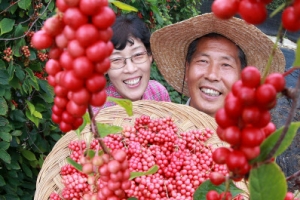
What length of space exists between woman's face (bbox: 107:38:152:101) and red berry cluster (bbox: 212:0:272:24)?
1.47m

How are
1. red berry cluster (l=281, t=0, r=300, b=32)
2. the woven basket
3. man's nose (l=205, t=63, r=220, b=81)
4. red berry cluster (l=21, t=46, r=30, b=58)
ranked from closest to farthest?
red berry cluster (l=281, t=0, r=300, b=32) < the woven basket < red berry cluster (l=21, t=46, r=30, b=58) < man's nose (l=205, t=63, r=220, b=81)

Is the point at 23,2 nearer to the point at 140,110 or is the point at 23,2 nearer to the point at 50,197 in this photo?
the point at 140,110

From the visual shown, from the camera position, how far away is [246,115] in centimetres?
35

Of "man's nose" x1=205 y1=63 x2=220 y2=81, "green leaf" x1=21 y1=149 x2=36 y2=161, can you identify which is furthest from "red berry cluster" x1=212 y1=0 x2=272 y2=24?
"green leaf" x1=21 y1=149 x2=36 y2=161

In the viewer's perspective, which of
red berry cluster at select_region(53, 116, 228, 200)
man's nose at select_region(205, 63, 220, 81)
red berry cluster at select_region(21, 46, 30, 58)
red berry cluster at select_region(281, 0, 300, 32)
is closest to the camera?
red berry cluster at select_region(281, 0, 300, 32)

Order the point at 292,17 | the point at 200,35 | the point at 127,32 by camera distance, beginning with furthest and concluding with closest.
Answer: the point at 127,32
the point at 200,35
the point at 292,17

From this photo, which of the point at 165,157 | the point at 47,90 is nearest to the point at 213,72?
the point at 165,157

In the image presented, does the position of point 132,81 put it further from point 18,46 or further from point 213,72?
point 18,46

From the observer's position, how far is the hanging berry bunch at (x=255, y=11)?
0.32 meters

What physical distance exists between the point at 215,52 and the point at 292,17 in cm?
141

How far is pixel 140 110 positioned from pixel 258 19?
1136 millimetres

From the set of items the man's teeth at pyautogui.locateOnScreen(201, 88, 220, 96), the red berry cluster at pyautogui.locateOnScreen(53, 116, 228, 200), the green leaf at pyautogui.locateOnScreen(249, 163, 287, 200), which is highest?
the green leaf at pyautogui.locateOnScreen(249, 163, 287, 200)

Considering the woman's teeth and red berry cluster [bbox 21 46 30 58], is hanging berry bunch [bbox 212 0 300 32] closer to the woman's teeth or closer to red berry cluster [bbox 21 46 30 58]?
red berry cluster [bbox 21 46 30 58]

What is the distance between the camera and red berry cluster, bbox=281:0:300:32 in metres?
0.32
